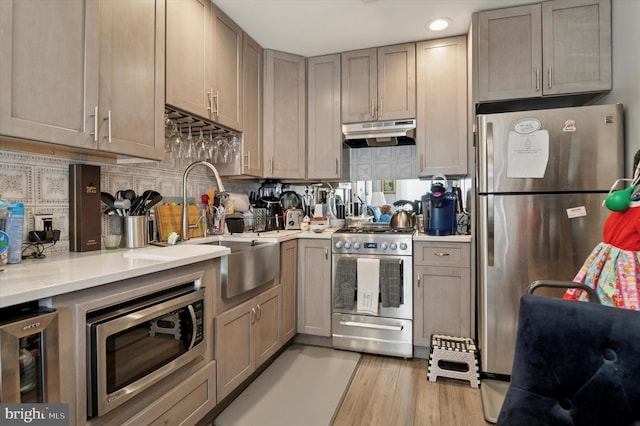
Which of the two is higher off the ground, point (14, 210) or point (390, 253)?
point (14, 210)

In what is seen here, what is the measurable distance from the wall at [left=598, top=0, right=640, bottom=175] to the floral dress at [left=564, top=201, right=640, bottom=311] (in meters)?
0.87

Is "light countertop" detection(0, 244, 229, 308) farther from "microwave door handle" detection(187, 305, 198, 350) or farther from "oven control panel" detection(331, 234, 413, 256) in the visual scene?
"oven control panel" detection(331, 234, 413, 256)

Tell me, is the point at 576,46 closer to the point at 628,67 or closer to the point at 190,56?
the point at 628,67

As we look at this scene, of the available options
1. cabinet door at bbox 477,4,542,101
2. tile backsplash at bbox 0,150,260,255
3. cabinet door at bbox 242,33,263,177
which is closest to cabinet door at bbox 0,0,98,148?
tile backsplash at bbox 0,150,260,255

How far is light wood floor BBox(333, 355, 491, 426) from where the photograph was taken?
1.79m

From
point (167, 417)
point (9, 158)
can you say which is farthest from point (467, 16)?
point (167, 417)

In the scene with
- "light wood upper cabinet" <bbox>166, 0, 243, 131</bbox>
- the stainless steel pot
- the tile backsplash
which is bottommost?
the stainless steel pot

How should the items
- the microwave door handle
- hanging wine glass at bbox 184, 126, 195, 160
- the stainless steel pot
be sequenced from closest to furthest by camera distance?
the microwave door handle < hanging wine glass at bbox 184, 126, 195, 160 < the stainless steel pot

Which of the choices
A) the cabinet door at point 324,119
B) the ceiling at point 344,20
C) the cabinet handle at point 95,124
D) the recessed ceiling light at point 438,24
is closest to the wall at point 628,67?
the ceiling at point 344,20

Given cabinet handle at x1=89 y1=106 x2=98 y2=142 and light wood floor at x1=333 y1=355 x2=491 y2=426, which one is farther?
light wood floor at x1=333 y1=355 x2=491 y2=426

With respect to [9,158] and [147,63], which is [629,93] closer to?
[147,63]

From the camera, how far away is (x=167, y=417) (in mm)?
1398

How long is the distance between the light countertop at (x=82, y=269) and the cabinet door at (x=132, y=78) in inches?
20.5

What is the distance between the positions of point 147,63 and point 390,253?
6.56ft
